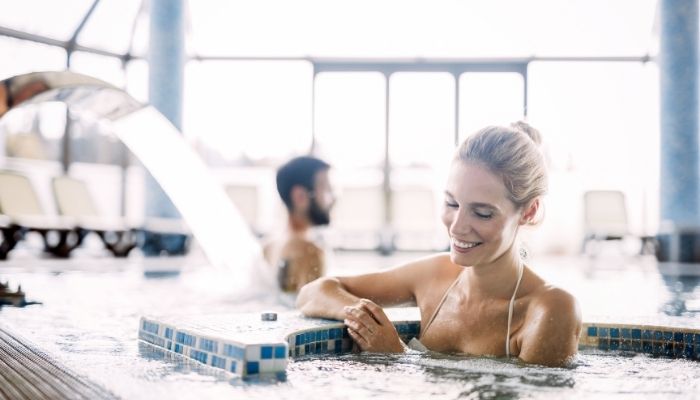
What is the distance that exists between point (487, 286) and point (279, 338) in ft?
2.06

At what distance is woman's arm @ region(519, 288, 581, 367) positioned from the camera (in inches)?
75.5

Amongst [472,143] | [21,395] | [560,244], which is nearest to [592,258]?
[560,244]

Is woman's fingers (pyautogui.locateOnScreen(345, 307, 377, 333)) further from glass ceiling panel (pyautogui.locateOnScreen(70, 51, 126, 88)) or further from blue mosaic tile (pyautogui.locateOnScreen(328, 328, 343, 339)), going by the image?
glass ceiling panel (pyautogui.locateOnScreen(70, 51, 126, 88))

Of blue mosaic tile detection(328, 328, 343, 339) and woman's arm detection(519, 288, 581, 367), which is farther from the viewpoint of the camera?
blue mosaic tile detection(328, 328, 343, 339)

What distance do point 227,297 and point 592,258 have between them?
5.73 meters

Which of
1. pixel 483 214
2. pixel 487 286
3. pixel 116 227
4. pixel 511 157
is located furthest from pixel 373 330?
pixel 116 227

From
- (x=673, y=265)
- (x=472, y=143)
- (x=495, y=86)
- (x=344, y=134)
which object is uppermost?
(x=495, y=86)

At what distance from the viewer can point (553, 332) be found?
1931 millimetres

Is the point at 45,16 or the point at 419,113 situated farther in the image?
the point at 419,113

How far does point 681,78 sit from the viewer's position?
8.20m

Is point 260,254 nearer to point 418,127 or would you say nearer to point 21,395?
point 21,395

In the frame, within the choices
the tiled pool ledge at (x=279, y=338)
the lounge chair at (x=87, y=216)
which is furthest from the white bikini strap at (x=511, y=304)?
the lounge chair at (x=87, y=216)

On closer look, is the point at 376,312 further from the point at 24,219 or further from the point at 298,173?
the point at 24,219

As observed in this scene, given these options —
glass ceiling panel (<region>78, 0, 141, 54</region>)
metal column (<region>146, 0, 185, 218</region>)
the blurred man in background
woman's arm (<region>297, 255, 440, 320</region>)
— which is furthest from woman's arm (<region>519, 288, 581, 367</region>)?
glass ceiling panel (<region>78, 0, 141, 54</region>)
